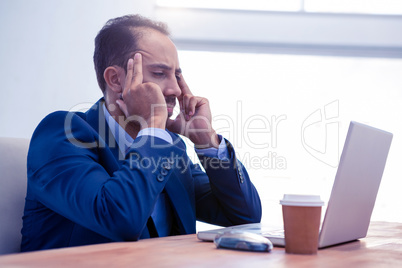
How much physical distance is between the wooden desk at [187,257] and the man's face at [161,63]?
0.69 metres

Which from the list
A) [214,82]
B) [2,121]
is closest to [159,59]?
[2,121]

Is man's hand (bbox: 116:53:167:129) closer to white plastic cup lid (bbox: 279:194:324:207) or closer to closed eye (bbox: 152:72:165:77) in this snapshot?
closed eye (bbox: 152:72:165:77)

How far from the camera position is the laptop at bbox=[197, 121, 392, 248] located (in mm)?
867

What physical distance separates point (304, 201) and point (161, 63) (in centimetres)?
89

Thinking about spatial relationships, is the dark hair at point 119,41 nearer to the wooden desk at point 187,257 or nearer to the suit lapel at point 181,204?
the suit lapel at point 181,204

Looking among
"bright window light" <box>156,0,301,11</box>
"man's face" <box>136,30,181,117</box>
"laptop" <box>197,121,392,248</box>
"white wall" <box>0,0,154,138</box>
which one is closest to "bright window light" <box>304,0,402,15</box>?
"bright window light" <box>156,0,301,11</box>

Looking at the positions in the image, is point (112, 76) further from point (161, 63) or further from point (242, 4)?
point (242, 4)

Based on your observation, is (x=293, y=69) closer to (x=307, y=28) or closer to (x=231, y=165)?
(x=307, y=28)

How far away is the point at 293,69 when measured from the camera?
377 cm

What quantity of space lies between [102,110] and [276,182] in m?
2.65

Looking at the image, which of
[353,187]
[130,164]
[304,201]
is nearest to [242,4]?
[130,164]

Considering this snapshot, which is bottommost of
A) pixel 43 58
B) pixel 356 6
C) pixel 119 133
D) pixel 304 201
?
pixel 304 201

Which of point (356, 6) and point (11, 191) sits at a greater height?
point (356, 6)

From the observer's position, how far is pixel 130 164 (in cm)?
109
